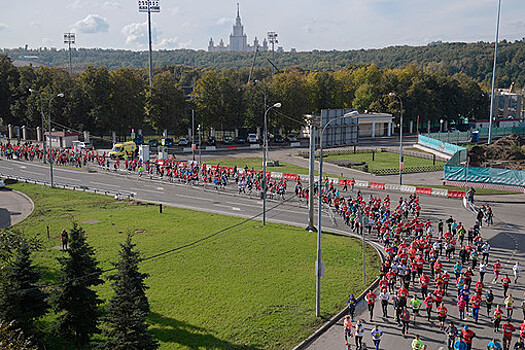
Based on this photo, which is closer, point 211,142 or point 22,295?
point 22,295

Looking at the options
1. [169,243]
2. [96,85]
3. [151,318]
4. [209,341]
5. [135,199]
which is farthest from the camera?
[96,85]

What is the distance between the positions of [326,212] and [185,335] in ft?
66.5

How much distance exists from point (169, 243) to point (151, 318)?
9.19 meters

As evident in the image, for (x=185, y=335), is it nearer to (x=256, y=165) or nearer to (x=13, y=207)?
(x=13, y=207)

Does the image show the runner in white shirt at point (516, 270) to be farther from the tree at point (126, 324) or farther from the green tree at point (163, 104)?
the green tree at point (163, 104)

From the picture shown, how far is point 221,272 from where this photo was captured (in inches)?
890

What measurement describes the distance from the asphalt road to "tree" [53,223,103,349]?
25.4 feet

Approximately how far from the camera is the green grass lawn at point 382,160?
57425mm

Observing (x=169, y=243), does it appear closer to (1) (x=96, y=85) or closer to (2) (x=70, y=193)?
(2) (x=70, y=193)

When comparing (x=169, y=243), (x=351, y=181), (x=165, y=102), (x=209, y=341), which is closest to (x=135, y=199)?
(x=169, y=243)

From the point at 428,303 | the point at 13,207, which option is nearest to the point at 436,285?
the point at 428,303

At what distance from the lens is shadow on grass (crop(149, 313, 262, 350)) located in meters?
16.1

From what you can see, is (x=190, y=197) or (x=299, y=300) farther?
(x=190, y=197)

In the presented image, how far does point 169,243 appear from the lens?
27.0 metres
